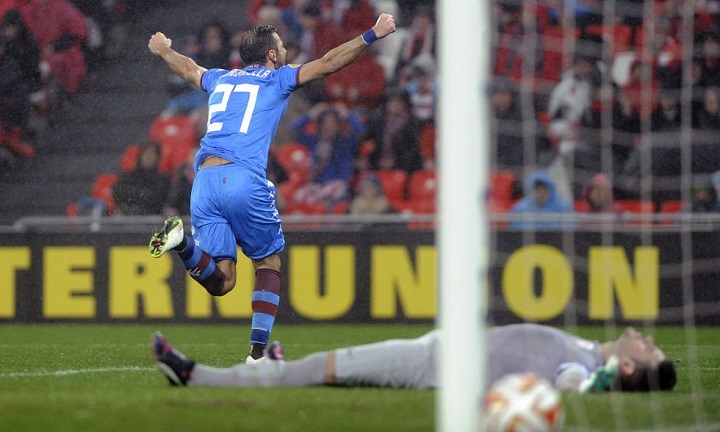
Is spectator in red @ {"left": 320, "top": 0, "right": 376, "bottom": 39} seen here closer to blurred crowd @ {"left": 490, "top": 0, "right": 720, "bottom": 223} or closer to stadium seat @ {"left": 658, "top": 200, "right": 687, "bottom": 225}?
blurred crowd @ {"left": 490, "top": 0, "right": 720, "bottom": 223}

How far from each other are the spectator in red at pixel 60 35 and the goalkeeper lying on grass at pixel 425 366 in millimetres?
9769

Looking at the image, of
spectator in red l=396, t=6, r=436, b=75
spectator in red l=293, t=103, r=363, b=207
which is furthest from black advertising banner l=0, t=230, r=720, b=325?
spectator in red l=396, t=6, r=436, b=75

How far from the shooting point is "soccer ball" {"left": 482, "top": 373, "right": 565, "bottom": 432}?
13.1ft

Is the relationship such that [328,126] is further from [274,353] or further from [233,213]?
[274,353]

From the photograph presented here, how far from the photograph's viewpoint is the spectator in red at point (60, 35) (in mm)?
14516

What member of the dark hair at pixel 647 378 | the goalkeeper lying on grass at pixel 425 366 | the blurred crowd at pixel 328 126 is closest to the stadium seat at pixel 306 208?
the blurred crowd at pixel 328 126

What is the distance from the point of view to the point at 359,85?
13.8m

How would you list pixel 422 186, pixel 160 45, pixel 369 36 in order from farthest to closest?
pixel 422 186 < pixel 160 45 < pixel 369 36

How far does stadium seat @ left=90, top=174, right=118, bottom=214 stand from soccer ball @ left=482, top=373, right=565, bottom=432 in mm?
9400

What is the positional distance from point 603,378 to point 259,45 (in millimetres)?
3216

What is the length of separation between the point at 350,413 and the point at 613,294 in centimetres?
685

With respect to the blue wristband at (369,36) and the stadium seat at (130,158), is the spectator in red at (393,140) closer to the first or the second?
the stadium seat at (130,158)

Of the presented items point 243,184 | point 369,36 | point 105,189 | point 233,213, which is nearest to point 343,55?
point 369,36

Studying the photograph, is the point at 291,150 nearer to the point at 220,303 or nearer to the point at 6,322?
the point at 220,303
